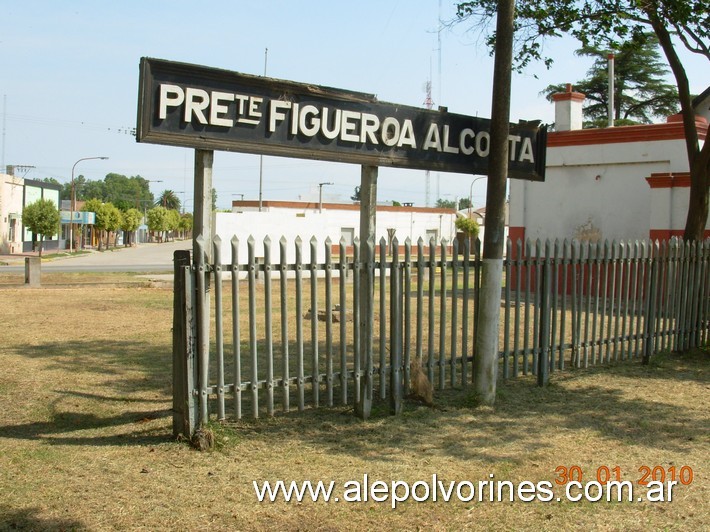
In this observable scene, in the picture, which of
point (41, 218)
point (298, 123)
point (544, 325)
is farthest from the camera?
point (41, 218)

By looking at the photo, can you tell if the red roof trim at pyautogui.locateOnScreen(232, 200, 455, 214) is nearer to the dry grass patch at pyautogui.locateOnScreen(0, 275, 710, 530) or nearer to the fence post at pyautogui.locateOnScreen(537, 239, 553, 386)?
the dry grass patch at pyautogui.locateOnScreen(0, 275, 710, 530)

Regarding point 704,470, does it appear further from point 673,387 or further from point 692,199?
point 692,199

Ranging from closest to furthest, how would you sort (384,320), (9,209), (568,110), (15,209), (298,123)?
(298,123)
(384,320)
(568,110)
(9,209)
(15,209)

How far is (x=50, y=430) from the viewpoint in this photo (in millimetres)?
6539

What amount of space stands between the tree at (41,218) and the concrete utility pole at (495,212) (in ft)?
166

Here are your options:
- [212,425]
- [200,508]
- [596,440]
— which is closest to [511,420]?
[596,440]

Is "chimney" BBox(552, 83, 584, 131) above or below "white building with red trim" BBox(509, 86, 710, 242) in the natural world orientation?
above

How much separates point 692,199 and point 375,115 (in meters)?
6.86

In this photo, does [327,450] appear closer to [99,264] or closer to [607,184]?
[607,184]

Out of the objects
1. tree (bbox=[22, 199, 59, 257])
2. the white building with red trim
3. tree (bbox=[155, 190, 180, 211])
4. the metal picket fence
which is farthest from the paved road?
tree (bbox=[155, 190, 180, 211])

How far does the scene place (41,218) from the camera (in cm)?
5244

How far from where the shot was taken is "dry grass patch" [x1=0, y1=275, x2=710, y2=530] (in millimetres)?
4656

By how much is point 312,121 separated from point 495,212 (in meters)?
2.20

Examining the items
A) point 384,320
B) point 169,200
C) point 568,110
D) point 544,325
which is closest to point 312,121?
point 384,320
